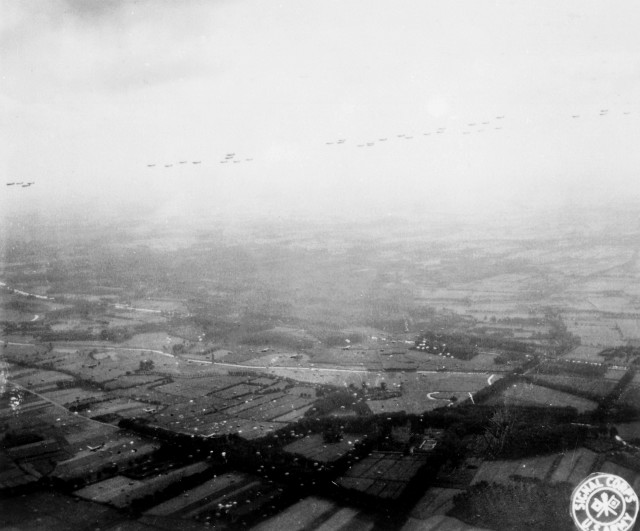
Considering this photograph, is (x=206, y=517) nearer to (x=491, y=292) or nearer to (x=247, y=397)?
(x=247, y=397)

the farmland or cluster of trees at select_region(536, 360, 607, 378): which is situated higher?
the farmland

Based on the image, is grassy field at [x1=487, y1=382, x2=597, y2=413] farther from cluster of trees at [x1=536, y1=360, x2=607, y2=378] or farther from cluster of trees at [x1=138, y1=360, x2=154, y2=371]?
cluster of trees at [x1=138, y1=360, x2=154, y2=371]

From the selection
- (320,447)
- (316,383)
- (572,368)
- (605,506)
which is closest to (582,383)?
(572,368)

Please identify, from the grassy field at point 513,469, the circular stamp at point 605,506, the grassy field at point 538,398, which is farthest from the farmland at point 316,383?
the circular stamp at point 605,506

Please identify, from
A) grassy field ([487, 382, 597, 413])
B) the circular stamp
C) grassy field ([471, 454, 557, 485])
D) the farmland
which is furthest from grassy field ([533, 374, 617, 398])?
the circular stamp

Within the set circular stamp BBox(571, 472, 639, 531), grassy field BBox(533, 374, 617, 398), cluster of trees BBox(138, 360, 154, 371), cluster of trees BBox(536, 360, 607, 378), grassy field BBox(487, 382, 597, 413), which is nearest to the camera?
circular stamp BBox(571, 472, 639, 531)

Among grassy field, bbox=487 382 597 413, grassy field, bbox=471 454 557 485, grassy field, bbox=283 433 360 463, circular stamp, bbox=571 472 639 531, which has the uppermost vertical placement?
circular stamp, bbox=571 472 639 531

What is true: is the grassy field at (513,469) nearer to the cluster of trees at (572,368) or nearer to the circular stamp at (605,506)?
A: the circular stamp at (605,506)

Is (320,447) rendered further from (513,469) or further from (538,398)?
(538,398)

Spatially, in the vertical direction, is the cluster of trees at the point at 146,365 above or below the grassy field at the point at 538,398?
above
